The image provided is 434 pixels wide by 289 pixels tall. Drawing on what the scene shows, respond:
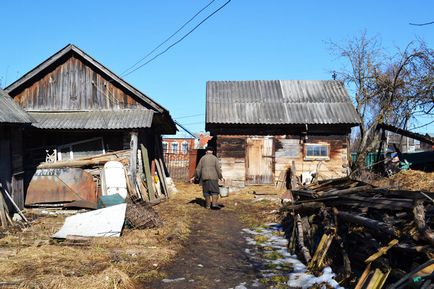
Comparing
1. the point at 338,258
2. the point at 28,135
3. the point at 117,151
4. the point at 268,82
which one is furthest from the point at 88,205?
the point at 268,82

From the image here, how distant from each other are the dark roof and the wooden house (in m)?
1.32

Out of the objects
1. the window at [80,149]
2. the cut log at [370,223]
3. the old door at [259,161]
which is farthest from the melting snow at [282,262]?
the old door at [259,161]

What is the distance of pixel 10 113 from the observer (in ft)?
34.7

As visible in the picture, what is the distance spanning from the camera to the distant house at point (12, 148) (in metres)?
10.3

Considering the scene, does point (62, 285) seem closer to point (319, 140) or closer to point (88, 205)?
point (88, 205)

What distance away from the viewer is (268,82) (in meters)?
20.8

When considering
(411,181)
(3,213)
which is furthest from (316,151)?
(3,213)

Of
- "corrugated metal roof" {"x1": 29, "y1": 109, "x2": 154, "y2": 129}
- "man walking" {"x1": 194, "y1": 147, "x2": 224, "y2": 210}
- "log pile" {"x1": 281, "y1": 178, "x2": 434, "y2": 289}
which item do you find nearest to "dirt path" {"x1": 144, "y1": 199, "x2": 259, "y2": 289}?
"log pile" {"x1": 281, "y1": 178, "x2": 434, "y2": 289}

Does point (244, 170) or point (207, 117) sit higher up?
point (207, 117)

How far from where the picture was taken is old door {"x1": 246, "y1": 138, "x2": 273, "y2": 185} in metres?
18.1

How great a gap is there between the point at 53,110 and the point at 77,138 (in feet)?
4.48

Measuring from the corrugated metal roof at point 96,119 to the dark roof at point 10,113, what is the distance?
0.95 metres

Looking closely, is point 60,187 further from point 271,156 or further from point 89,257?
point 271,156

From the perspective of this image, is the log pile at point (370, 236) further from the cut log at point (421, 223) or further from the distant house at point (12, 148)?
the distant house at point (12, 148)
